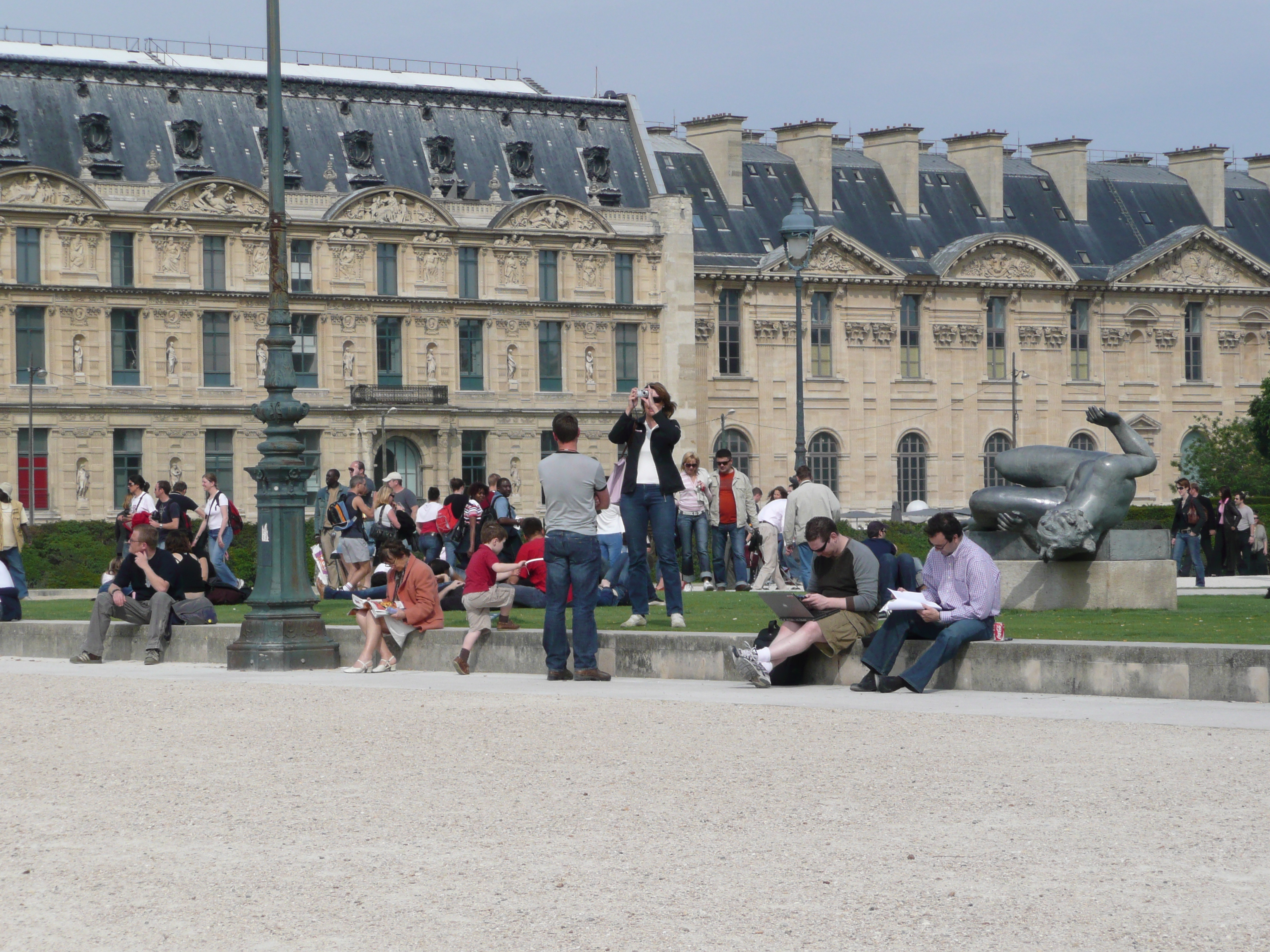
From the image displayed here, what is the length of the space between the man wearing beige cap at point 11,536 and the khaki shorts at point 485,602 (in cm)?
874

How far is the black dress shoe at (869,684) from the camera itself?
1500 cm

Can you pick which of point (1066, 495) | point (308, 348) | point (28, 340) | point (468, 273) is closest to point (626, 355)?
point (468, 273)

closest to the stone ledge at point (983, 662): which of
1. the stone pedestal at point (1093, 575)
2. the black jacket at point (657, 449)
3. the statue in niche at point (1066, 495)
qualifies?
the black jacket at point (657, 449)

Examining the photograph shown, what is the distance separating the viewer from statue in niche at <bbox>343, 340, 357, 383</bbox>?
65750 mm

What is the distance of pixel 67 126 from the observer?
62469mm

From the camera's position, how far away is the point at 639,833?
9.06 m

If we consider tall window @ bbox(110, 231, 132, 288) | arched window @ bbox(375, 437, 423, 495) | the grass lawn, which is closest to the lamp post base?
the grass lawn

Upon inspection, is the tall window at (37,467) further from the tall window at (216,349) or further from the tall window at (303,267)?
the tall window at (303,267)

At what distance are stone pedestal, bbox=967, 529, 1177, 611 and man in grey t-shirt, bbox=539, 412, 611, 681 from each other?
4.25 meters

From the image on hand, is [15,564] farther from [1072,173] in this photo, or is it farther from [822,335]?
[1072,173]

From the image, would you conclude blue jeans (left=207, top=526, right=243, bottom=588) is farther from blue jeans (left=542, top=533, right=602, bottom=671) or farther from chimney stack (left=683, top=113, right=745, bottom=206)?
chimney stack (left=683, top=113, right=745, bottom=206)

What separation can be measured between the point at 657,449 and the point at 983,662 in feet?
12.0

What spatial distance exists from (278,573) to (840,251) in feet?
185

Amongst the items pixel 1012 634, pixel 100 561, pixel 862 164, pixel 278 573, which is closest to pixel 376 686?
pixel 278 573
